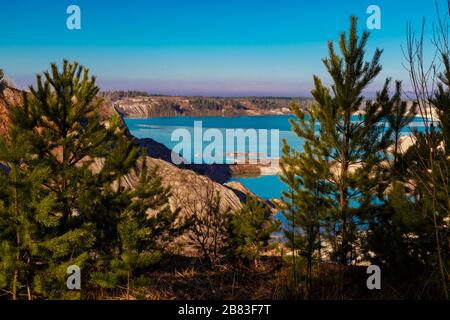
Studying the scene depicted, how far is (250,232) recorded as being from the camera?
12.7 m

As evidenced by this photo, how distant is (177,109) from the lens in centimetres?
19925

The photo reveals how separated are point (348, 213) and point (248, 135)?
12204 cm

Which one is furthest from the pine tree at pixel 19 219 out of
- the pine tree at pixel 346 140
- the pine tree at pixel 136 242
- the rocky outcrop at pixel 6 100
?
the rocky outcrop at pixel 6 100

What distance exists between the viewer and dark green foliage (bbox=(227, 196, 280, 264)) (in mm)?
12539

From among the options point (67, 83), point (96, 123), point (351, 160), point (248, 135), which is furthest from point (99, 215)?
point (248, 135)

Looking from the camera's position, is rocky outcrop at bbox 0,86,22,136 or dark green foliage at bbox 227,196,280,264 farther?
rocky outcrop at bbox 0,86,22,136

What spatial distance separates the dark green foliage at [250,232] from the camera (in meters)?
12.5
